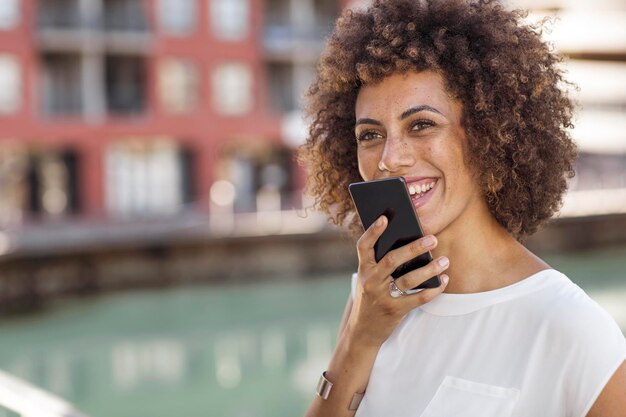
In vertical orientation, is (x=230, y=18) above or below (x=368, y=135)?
above

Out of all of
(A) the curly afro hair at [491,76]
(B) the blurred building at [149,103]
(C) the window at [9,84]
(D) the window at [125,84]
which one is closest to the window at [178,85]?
(B) the blurred building at [149,103]

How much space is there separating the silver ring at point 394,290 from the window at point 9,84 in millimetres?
24642

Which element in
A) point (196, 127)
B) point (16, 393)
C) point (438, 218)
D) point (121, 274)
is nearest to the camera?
point (438, 218)

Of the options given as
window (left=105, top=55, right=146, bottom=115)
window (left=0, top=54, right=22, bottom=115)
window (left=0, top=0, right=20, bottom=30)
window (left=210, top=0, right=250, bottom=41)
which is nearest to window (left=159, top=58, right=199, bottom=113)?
window (left=105, top=55, right=146, bottom=115)

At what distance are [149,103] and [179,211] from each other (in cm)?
354

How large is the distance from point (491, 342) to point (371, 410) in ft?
0.97

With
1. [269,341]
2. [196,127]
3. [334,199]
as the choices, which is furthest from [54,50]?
[334,199]

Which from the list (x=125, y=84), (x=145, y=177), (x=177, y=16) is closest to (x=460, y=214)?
(x=145, y=177)

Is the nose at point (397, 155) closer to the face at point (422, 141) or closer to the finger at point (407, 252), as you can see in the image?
the face at point (422, 141)

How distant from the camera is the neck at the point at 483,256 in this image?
4.99ft

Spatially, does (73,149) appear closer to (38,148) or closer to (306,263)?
(38,148)

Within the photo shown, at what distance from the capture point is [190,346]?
12547 millimetres

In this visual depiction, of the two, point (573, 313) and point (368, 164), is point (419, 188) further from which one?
point (573, 313)

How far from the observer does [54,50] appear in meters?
25.4
